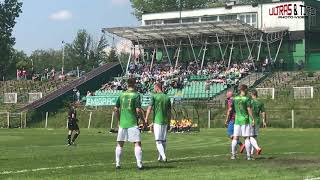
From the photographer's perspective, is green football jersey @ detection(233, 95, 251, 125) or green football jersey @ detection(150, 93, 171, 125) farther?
green football jersey @ detection(233, 95, 251, 125)

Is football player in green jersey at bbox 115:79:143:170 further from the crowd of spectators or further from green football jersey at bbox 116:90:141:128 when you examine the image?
the crowd of spectators

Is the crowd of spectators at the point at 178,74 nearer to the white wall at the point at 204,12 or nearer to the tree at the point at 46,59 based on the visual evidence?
the white wall at the point at 204,12

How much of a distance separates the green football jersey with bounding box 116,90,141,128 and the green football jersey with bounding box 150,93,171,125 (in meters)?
2.02

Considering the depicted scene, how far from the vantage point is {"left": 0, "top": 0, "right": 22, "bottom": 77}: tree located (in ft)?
364

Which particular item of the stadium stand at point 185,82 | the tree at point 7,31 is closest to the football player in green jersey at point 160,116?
the stadium stand at point 185,82

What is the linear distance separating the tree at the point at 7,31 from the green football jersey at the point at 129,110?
96.6m

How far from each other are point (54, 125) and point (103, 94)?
26.4 feet

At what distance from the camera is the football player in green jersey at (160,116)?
1864cm

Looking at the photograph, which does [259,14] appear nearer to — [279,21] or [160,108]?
[279,21]

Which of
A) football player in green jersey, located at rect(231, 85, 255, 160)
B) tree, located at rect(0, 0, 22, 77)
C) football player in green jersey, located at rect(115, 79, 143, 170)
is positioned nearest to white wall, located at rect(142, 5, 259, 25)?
tree, located at rect(0, 0, 22, 77)

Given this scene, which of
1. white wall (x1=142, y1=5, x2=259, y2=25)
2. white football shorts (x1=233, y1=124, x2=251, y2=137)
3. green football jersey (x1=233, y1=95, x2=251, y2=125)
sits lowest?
white football shorts (x1=233, y1=124, x2=251, y2=137)

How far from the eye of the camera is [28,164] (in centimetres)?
1855

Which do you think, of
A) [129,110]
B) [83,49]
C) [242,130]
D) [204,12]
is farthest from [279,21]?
[83,49]

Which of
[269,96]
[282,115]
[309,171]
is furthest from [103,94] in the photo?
[309,171]
